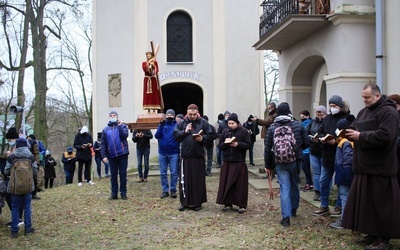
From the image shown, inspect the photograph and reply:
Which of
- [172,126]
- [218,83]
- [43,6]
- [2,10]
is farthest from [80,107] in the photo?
[172,126]

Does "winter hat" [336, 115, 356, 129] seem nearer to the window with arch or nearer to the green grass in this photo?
the green grass

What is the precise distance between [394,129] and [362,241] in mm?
1581

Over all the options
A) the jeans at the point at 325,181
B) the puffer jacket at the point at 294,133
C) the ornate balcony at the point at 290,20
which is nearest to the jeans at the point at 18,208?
the puffer jacket at the point at 294,133

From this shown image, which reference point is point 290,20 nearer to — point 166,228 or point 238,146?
point 238,146

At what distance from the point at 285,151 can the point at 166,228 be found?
2.29 meters

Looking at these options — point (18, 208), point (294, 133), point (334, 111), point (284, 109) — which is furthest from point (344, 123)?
point (18, 208)

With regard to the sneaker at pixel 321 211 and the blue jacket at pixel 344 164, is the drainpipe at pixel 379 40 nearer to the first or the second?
the sneaker at pixel 321 211

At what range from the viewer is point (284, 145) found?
→ 22.3 ft

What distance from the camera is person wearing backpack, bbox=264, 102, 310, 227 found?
6801 mm

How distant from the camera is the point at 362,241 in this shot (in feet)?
19.1

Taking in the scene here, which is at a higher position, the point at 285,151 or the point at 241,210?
the point at 285,151

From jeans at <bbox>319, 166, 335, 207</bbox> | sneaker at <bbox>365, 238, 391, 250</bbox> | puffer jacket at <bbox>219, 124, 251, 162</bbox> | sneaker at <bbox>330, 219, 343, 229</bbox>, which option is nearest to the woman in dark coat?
puffer jacket at <bbox>219, 124, 251, 162</bbox>

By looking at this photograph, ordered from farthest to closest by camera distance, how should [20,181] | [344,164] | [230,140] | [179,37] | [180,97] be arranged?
[180,97]
[179,37]
[230,140]
[20,181]
[344,164]

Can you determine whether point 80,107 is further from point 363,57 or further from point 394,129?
point 394,129
